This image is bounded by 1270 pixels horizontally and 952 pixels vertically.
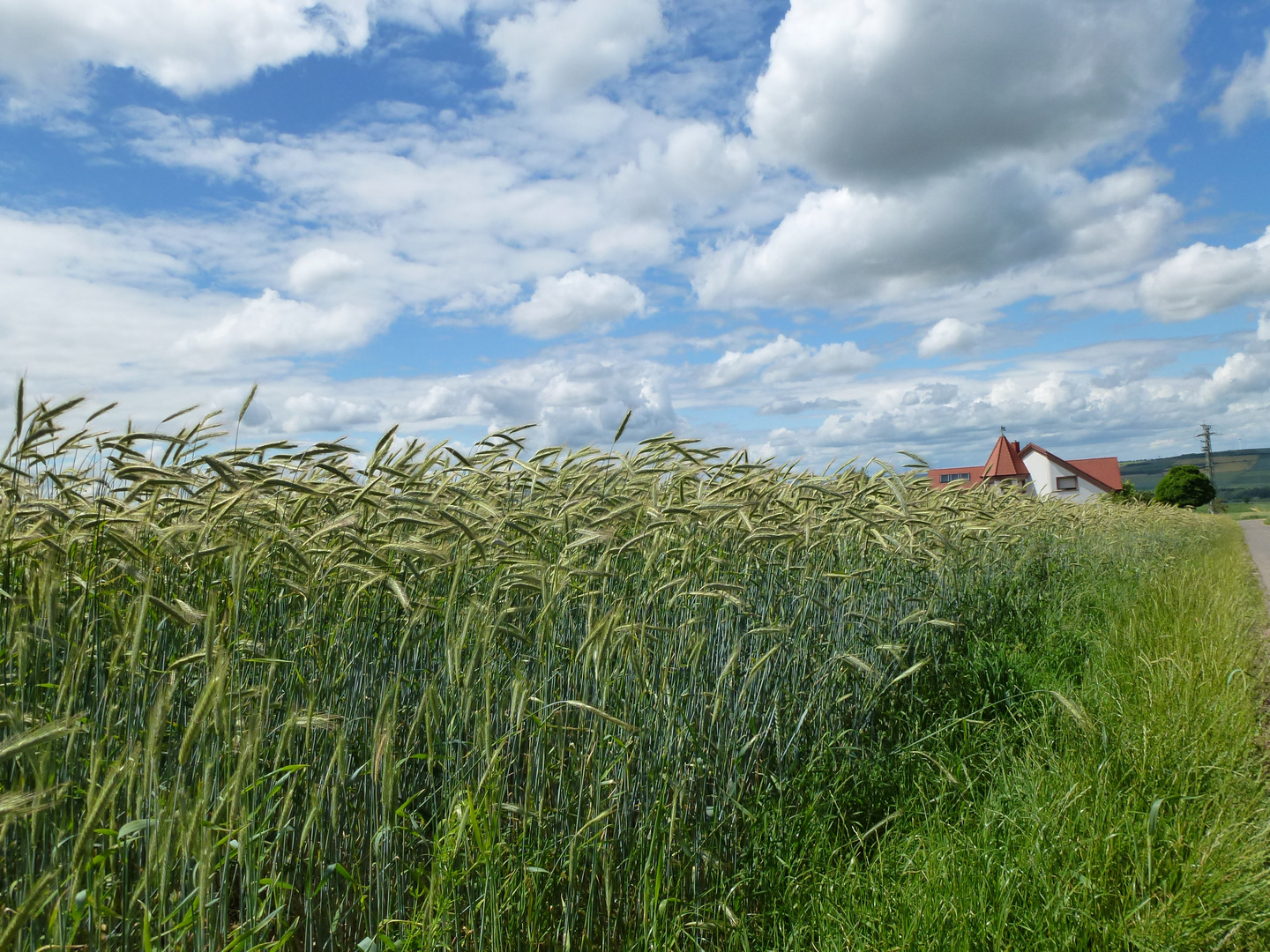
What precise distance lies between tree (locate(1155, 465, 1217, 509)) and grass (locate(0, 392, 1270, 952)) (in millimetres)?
42175

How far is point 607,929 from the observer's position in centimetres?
176

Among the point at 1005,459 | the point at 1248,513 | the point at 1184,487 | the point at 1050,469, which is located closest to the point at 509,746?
the point at 1005,459

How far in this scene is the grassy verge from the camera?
6.23ft

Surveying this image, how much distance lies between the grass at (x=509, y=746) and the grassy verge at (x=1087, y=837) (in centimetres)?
2

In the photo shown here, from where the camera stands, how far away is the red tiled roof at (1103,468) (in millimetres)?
41906

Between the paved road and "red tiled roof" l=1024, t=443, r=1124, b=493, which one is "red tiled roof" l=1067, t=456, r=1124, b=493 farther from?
the paved road

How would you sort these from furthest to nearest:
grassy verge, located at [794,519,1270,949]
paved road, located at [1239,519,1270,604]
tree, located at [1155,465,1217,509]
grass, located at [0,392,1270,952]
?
tree, located at [1155,465,1217,509] < paved road, located at [1239,519,1270,604] < grassy verge, located at [794,519,1270,949] < grass, located at [0,392,1270,952]

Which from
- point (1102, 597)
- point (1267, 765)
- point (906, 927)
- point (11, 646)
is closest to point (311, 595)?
point (11, 646)

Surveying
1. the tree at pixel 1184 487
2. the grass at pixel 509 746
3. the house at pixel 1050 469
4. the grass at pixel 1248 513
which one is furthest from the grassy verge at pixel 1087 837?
the tree at pixel 1184 487

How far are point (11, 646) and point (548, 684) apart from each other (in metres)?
1.14

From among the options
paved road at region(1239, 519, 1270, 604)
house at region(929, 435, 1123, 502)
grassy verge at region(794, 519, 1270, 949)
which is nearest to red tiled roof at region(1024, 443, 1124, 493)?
house at region(929, 435, 1123, 502)

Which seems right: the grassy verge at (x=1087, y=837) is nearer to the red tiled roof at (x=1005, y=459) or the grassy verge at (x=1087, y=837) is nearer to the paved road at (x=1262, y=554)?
the paved road at (x=1262, y=554)

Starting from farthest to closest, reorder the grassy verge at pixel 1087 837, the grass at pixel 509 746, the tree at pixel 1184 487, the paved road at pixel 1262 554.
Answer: the tree at pixel 1184 487 → the paved road at pixel 1262 554 → the grassy verge at pixel 1087 837 → the grass at pixel 509 746

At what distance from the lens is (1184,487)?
38.9 m
